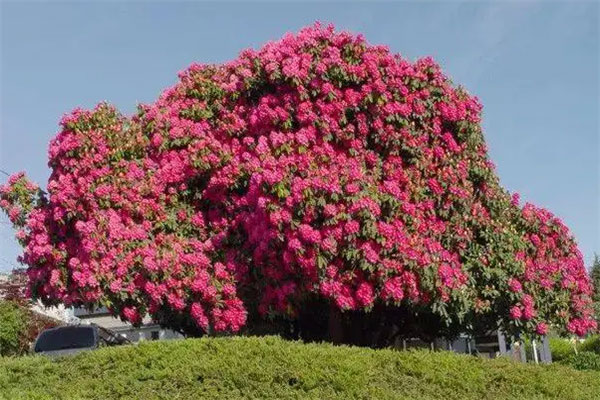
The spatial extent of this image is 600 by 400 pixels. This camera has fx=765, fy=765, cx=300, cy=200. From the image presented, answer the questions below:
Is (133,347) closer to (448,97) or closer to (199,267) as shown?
(199,267)

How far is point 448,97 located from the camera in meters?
11.8

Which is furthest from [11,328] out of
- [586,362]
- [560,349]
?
[560,349]

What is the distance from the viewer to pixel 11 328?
82.7 ft

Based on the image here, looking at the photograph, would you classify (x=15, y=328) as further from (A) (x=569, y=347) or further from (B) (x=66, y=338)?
(A) (x=569, y=347)

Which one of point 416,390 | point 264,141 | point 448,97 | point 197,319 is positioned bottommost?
point 416,390

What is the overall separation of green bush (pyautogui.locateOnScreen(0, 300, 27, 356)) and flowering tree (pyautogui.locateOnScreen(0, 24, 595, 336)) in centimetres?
1378

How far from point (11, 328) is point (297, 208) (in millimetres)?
18296

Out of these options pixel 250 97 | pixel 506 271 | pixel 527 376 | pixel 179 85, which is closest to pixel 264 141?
pixel 250 97

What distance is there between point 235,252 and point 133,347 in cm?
362

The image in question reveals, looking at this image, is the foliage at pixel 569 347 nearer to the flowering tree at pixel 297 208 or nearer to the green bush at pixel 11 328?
the flowering tree at pixel 297 208

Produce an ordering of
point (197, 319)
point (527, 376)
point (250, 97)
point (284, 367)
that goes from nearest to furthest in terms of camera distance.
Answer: point (284, 367) → point (527, 376) → point (197, 319) → point (250, 97)

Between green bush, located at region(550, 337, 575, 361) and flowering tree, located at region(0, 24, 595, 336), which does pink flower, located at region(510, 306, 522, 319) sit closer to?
flowering tree, located at region(0, 24, 595, 336)

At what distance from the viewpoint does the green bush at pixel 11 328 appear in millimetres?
24984

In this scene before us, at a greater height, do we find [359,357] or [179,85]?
[179,85]
